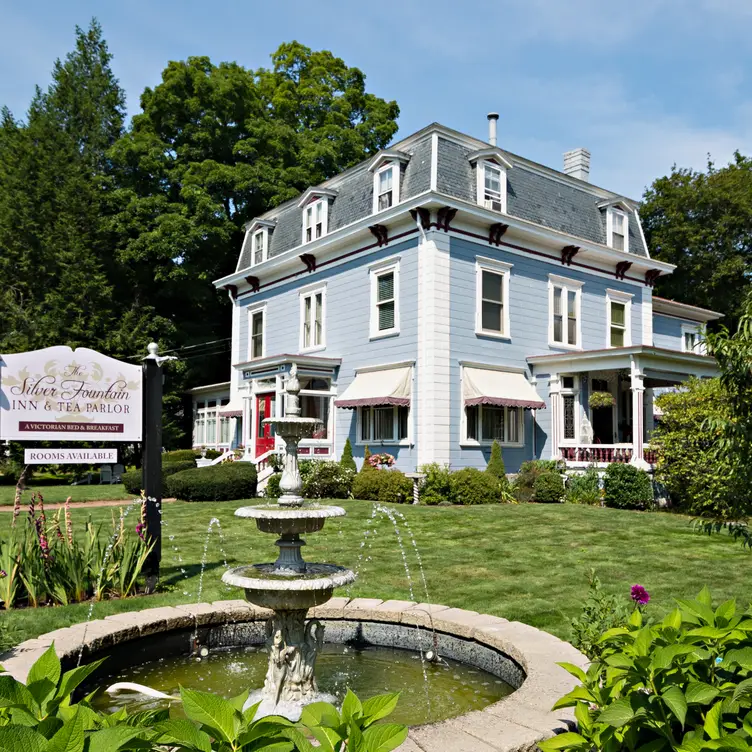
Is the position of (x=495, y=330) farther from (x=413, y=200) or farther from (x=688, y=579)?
(x=688, y=579)

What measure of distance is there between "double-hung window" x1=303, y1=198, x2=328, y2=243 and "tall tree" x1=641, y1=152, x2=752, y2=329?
835 inches

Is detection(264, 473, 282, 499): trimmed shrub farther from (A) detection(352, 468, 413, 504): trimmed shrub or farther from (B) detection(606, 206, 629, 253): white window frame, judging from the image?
(B) detection(606, 206, 629, 253): white window frame

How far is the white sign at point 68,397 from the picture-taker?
7.35m

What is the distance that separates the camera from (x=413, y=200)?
60.8 ft

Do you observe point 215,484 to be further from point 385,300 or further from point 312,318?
point 312,318

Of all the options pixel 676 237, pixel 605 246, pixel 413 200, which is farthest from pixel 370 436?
pixel 676 237

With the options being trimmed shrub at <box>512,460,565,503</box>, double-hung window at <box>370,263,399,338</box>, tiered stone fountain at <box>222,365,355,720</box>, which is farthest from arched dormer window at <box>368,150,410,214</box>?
tiered stone fountain at <box>222,365,355,720</box>

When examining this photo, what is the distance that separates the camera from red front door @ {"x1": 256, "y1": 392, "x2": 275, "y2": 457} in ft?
74.8

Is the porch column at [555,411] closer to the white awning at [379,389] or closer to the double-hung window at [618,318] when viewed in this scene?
the double-hung window at [618,318]

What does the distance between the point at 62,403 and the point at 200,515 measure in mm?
7342

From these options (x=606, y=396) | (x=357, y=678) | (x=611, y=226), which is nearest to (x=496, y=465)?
(x=606, y=396)

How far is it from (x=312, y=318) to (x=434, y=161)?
22.9 ft

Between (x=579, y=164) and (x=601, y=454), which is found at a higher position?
(x=579, y=164)

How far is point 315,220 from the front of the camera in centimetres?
2361
